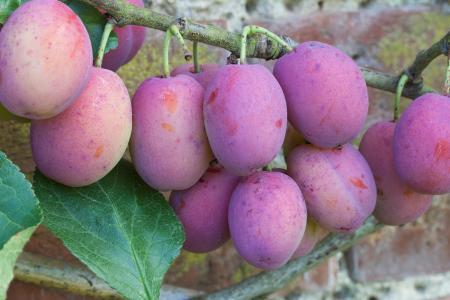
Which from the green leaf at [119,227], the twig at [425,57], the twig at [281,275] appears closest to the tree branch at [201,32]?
the twig at [425,57]

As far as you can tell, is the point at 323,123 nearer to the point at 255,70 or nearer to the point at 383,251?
the point at 255,70

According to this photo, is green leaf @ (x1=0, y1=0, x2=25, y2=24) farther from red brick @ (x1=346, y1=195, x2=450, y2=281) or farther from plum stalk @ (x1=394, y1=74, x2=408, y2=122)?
red brick @ (x1=346, y1=195, x2=450, y2=281)

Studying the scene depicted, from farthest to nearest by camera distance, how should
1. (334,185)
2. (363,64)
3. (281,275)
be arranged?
(363,64)
(281,275)
(334,185)

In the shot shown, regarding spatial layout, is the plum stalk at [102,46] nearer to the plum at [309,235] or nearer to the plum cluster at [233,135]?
the plum cluster at [233,135]

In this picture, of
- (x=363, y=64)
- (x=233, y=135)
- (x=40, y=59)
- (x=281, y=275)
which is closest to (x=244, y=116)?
(x=233, y=135)

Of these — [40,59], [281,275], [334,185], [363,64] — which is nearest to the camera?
[40,59]

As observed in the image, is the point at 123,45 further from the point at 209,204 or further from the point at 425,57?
the point at 425,57
